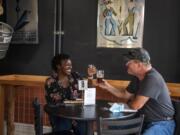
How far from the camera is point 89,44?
4016 mm

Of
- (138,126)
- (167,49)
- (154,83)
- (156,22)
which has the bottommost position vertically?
(138,126)

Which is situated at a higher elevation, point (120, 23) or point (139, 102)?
point (120, 23)

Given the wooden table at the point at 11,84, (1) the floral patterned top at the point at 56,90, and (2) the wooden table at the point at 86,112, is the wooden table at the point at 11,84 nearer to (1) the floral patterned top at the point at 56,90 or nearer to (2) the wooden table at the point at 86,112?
(1) the floral patterned top at the point at 56,90

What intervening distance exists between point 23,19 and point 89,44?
39.3 inches

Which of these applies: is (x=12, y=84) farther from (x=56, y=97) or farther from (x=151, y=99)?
(x=151, y=99)

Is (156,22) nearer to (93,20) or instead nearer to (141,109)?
(93,20)

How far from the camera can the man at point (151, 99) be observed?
2768 millimetres

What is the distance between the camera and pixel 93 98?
3.11 metres

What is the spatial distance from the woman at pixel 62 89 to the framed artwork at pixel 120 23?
66cm

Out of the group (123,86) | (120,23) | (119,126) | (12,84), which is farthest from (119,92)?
(12,84)

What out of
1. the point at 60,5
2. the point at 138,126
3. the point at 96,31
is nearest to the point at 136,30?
the point at 96,31

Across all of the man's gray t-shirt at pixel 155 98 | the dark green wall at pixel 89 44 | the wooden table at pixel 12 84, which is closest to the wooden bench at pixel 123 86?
the wooden table at pixel 12 84

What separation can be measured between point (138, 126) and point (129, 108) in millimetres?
396

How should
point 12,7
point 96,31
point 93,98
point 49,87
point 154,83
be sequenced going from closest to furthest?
point 154,83
point 93,98
point 49,87
point 96,31
point 12,7
